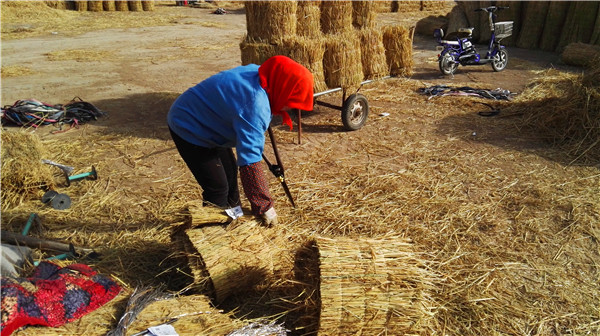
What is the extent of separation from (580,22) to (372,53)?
27.1 ft

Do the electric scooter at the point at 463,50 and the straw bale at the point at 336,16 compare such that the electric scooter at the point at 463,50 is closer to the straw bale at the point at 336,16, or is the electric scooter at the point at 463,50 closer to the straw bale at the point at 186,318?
the straw bale at the point at 336,16

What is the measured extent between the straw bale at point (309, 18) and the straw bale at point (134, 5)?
57.1ft

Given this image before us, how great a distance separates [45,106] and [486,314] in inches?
272

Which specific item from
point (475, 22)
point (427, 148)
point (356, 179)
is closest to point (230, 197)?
point (356, 179)

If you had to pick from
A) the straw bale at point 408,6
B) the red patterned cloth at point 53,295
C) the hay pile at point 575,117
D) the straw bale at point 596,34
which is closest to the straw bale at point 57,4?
the straw bale at point 408,6

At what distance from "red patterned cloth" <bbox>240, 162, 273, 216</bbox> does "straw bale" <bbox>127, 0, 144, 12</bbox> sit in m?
21.5

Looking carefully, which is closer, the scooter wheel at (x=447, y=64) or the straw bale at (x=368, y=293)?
the straw bale at (x=368, y=293)

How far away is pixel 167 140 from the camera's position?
633 cm

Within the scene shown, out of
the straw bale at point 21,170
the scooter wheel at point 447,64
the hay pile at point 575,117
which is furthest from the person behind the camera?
the scooter wheel at point 447,64

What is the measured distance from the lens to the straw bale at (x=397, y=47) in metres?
7.39

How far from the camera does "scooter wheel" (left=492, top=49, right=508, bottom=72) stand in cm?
1029

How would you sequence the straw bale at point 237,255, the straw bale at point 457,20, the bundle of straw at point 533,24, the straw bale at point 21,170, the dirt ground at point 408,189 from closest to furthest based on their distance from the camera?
1. the straw bale at point 237,255
2. the dirt ground at point 408,189
3. the straw bale at point 21,170
4. the bundle of straw at point 533,24
5. the straw bale at point 457,20

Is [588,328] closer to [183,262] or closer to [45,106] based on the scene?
[183,262]

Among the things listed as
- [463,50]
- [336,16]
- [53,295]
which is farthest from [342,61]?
[53,295]
